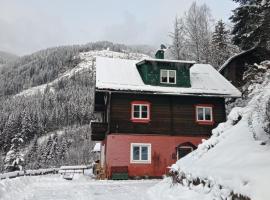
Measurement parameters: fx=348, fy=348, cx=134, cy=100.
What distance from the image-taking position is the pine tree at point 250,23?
80.2 feet

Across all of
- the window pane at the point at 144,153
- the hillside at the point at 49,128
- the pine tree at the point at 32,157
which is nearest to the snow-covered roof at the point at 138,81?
the window pane at the point at 144,153

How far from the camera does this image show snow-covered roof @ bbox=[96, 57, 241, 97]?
25031 mm

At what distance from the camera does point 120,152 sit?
24484 mm

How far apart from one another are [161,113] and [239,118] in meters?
11.1

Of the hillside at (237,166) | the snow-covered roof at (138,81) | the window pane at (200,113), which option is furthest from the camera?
the window pane at (200,113)

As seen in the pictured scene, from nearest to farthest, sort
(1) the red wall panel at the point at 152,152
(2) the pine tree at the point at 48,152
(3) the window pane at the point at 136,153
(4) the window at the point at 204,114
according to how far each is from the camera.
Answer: (1) the red wall panel at the point at 152,152 → (3) the window pane at the point at 136,153 → (4) the window at the point at 204,114 → (2) the pine tree at the point at 48,152

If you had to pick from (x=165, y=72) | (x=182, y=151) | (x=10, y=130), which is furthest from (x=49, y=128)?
(x=182, y=151)

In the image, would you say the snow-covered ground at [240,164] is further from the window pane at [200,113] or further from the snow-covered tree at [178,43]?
the snow-covered tree at [178,43]

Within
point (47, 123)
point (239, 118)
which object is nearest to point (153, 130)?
point (239, 118)

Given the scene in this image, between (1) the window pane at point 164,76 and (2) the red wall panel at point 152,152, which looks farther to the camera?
(1) the window pane at point 164,76

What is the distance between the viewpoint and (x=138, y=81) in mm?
26625

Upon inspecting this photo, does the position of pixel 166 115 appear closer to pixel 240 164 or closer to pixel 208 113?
pixel 208 113

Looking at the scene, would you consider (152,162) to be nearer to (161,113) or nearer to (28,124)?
(161,113)

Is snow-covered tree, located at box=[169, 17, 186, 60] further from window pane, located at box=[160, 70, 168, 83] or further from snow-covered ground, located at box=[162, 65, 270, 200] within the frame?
snow-covered ground, located at box=[162, 65, 270, 200]
